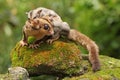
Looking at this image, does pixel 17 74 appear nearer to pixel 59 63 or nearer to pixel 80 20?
pixel 59 63

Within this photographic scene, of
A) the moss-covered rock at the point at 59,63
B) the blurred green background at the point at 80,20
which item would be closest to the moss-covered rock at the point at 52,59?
the moss-covered rock at the point at 59,63

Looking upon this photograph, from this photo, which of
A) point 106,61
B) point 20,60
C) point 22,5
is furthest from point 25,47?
point 22,5

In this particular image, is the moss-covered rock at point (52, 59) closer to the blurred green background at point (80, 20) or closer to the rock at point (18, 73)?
the rock at point (18, 73)

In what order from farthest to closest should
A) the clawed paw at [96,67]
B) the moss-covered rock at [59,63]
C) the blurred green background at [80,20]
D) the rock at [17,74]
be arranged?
1. the blurred green background at [80,20]
2. the clawed paw at [96,67]
3. the moss-covered rock at [59,63]
4. the rock at [17,74]

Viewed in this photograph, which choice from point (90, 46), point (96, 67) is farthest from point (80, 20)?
point (96, 67)

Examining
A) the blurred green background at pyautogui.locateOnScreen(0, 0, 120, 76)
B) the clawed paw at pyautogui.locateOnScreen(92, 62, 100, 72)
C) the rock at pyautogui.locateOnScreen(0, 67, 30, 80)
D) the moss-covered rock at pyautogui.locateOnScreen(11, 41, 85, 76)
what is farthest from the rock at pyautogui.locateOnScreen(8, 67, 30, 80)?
the blurred green background at pyautogui.locateOnScreen(0, 0, 120, 76)

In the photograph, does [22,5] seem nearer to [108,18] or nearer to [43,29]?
[108,18]

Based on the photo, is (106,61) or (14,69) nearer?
(14,69)
